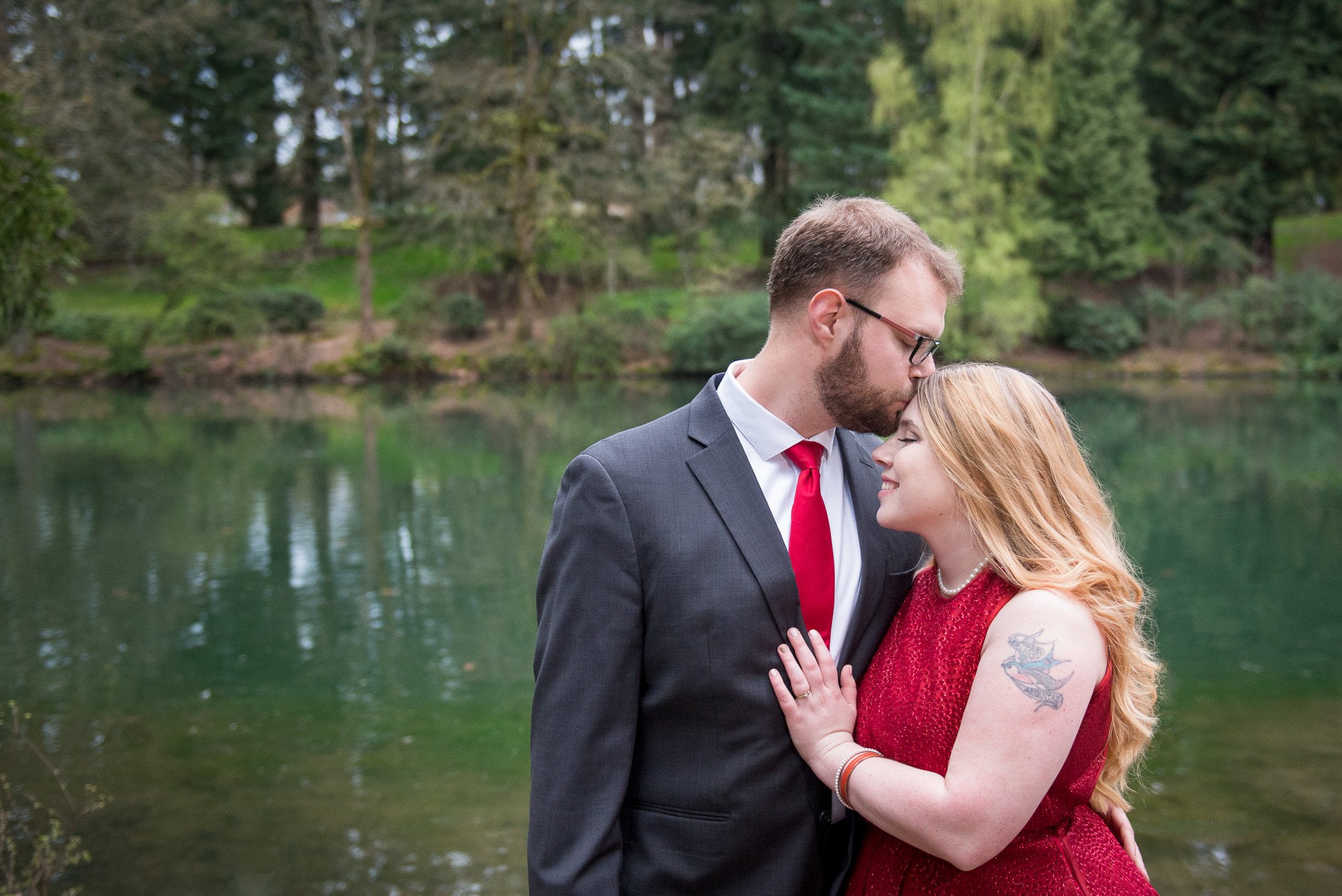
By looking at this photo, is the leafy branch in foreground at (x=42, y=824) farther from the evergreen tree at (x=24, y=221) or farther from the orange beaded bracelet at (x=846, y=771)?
the orange beaded bracelet at (x=846, y=771)

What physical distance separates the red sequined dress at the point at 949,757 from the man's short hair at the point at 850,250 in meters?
0.67

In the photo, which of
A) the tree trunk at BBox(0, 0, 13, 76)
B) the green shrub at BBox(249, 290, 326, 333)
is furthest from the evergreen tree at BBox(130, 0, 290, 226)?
the tree trunk at BBox(0, 0, 13, 76)

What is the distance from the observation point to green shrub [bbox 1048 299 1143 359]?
109 feet

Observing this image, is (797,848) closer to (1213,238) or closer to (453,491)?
(453,491)

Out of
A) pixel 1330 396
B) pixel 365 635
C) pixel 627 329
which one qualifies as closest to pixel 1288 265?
pixel 1330 396

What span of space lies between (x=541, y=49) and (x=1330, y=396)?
2746cm

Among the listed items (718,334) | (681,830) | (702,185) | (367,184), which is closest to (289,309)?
(367,184)

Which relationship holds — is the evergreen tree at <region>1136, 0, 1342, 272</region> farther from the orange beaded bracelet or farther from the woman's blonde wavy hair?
the orange beaded bracelet

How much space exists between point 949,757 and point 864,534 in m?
0.55

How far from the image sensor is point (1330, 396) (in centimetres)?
2583

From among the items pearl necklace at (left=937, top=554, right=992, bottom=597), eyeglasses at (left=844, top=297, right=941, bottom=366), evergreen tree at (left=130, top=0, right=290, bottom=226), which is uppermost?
evergreen tree at (left=130, top=0, right=290, bottom=226)

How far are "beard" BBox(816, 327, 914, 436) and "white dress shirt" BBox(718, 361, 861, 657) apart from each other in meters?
0.09

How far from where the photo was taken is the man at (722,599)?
82.0 inches

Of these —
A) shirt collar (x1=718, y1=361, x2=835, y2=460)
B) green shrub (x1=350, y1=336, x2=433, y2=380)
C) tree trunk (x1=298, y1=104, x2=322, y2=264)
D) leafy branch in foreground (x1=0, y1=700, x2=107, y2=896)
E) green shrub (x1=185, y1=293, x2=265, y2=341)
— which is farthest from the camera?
tree trunk (x1=298, y1=104, x2=322, y2=264)
